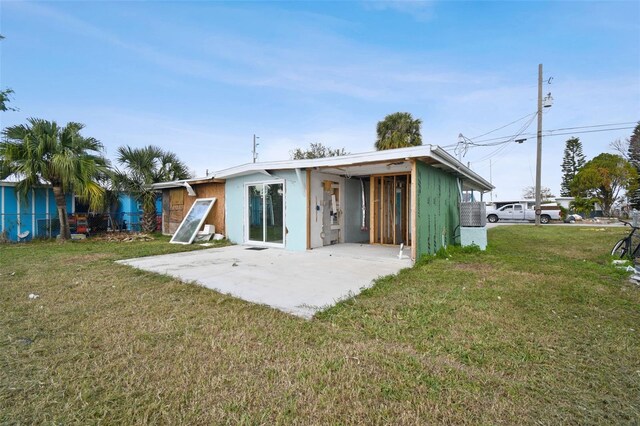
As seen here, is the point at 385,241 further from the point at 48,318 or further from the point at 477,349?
the point at 48,318

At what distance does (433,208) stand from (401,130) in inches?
412

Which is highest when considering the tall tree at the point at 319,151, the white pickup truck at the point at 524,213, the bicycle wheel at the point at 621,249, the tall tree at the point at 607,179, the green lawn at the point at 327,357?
the tall tree at the point at 319,151

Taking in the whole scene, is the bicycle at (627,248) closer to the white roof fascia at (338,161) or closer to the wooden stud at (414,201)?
the wooden stud at (414,201)

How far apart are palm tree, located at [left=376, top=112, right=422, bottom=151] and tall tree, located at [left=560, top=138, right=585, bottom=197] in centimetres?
3966

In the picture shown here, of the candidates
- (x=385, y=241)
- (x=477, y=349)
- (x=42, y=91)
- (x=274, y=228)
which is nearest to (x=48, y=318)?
(x=477, y=349)

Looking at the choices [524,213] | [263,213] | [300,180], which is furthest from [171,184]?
[524,213]

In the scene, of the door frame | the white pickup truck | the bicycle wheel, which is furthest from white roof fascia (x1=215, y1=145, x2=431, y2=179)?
the white pickup truck

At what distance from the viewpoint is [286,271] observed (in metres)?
5.69

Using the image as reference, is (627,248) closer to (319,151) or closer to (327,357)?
(327,357)

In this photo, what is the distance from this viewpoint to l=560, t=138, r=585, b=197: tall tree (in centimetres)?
4266

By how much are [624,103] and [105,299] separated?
22165 mm

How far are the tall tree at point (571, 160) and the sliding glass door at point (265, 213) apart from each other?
50111 mm

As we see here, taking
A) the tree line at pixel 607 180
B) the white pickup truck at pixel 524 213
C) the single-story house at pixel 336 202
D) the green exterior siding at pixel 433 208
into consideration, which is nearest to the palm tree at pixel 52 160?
the single-story house at pixel 336 202

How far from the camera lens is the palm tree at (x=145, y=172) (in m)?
12.5
